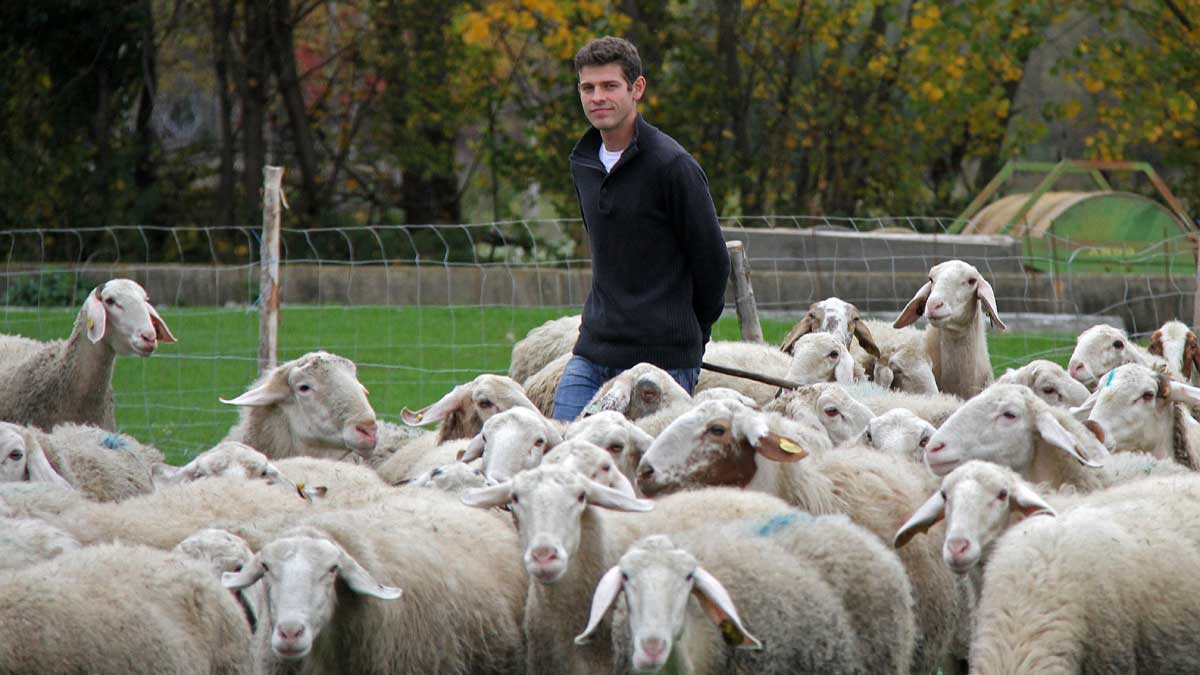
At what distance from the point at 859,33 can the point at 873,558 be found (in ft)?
41.6

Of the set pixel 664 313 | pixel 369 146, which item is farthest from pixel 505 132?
pixel 664 313

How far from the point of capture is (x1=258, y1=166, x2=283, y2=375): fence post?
8555 millimetres

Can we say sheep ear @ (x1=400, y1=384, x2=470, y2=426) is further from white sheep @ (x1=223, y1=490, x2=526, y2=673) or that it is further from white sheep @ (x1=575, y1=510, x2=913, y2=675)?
white sheep @ (x1=575, y1=510, x2=913, y2=675)

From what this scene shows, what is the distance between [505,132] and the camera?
17.5 metres

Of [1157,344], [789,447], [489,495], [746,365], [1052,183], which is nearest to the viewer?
[489,495]

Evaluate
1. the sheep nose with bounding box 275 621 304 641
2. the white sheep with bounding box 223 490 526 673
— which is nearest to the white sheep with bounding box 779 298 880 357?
the white sheep with bounding box 223 490 526 673

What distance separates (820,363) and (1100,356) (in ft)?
4.03

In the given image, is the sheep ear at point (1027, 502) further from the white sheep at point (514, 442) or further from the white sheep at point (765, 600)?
the white sheep at point (514, 442)

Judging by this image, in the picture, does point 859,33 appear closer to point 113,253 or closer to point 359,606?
point 113,253

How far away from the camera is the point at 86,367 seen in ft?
24.7

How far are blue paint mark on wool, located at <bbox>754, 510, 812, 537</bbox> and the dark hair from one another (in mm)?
1878

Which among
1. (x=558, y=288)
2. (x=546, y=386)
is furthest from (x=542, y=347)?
(x=558, y=288)

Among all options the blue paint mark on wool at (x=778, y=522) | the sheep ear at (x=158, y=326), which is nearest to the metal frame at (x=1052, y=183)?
the sheep ear at (x=158, y=326)

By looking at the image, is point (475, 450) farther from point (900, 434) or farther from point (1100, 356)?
point (1100, 356)
